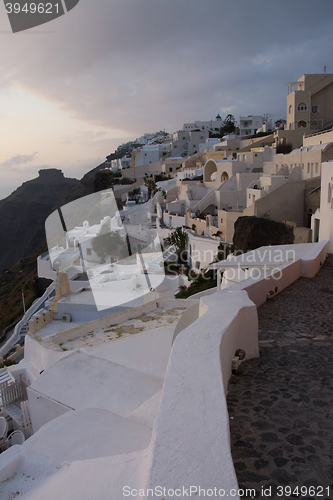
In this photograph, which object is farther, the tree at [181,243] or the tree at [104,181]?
the tree at [104,181]

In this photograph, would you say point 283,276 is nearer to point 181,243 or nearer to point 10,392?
point 10,392

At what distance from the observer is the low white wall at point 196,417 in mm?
1355

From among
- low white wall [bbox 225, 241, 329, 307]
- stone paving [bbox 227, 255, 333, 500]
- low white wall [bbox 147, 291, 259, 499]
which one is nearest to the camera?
low white wall [bbox 147, 291, 259, 499]

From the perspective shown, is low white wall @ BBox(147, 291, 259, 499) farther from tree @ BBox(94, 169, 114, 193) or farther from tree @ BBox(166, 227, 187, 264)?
tree @ BBox(94, 169, 114, 193)

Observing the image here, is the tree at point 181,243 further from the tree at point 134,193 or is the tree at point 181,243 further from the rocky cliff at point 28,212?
the rocky cliff at point 28,212

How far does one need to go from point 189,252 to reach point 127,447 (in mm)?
17756

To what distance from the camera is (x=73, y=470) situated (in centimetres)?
200

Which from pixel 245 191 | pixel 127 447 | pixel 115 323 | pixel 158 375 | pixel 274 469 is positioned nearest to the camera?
pixel 274 469

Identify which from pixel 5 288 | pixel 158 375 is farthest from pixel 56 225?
pixel 158 375

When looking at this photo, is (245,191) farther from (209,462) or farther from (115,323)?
(209,462)

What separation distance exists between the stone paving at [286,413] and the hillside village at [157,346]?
0.25 meters

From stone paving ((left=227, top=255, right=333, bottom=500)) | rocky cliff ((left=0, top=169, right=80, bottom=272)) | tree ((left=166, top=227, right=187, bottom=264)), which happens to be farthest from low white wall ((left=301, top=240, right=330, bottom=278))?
rocky cliff ((left=0, top=169, right=80, bottom=272))

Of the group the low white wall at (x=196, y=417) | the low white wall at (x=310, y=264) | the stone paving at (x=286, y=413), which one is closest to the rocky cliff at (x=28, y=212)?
the low white wall at (x=310, y=264)

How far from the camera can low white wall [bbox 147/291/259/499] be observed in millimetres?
1355
